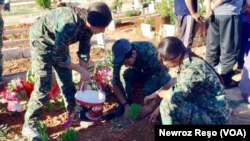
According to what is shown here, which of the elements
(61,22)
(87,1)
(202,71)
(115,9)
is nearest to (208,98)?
(202,71)

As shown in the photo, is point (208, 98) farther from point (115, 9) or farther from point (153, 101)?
point (115, 9)

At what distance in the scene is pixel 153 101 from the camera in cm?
446

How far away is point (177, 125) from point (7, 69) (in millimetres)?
4132

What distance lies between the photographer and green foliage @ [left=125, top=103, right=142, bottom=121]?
434 cm

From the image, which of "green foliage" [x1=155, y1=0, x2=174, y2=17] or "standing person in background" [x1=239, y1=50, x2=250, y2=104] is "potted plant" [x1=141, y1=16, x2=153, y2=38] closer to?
"green foliage" [x1=155, y1=0, x2=174, y2=17]

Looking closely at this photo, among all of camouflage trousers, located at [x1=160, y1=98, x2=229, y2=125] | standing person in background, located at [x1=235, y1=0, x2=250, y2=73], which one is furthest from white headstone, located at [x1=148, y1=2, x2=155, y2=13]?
camouflage trousers, located at [x1=160, y1=98, x2=229, y2=125]

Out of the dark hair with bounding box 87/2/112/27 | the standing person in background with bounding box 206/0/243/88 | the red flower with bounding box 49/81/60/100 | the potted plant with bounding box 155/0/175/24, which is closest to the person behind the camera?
the dark hair with bounding box 87/2/112/27

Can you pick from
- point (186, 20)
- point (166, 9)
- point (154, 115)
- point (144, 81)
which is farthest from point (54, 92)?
point (166, 9)

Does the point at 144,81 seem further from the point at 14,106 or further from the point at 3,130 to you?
the point at 3,130

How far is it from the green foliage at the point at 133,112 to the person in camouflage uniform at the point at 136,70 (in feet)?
0.54

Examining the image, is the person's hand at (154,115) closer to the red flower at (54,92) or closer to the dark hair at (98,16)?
the dark hair at (98,16)

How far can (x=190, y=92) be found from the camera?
3.61 metres

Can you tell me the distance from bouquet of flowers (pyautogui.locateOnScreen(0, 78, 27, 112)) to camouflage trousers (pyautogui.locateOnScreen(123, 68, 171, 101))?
1.24 metres

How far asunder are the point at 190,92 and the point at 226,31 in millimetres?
2009
